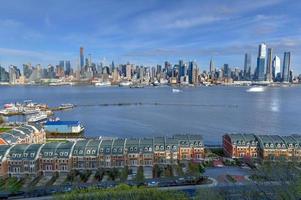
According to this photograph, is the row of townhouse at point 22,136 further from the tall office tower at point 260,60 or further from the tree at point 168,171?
the tall office tower at point 260,60

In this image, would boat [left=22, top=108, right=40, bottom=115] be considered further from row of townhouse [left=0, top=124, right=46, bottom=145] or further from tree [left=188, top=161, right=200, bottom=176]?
tree [left=188, top=161, right=200, bottom=176]

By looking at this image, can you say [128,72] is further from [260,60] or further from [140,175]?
[140,175]

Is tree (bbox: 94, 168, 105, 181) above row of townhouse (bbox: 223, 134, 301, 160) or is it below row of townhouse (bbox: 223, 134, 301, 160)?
below

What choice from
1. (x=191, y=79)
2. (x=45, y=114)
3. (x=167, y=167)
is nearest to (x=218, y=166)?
(x=167, y=167)

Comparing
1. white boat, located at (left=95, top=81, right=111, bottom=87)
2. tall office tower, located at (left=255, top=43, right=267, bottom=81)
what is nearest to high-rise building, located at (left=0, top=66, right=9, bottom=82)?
white boat, located at (left=95, top=81, right=111, bottom=87)

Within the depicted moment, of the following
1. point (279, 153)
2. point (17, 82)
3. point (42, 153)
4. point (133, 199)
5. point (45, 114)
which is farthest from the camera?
point (17, 82)

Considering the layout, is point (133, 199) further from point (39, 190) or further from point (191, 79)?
point (191, 79)
